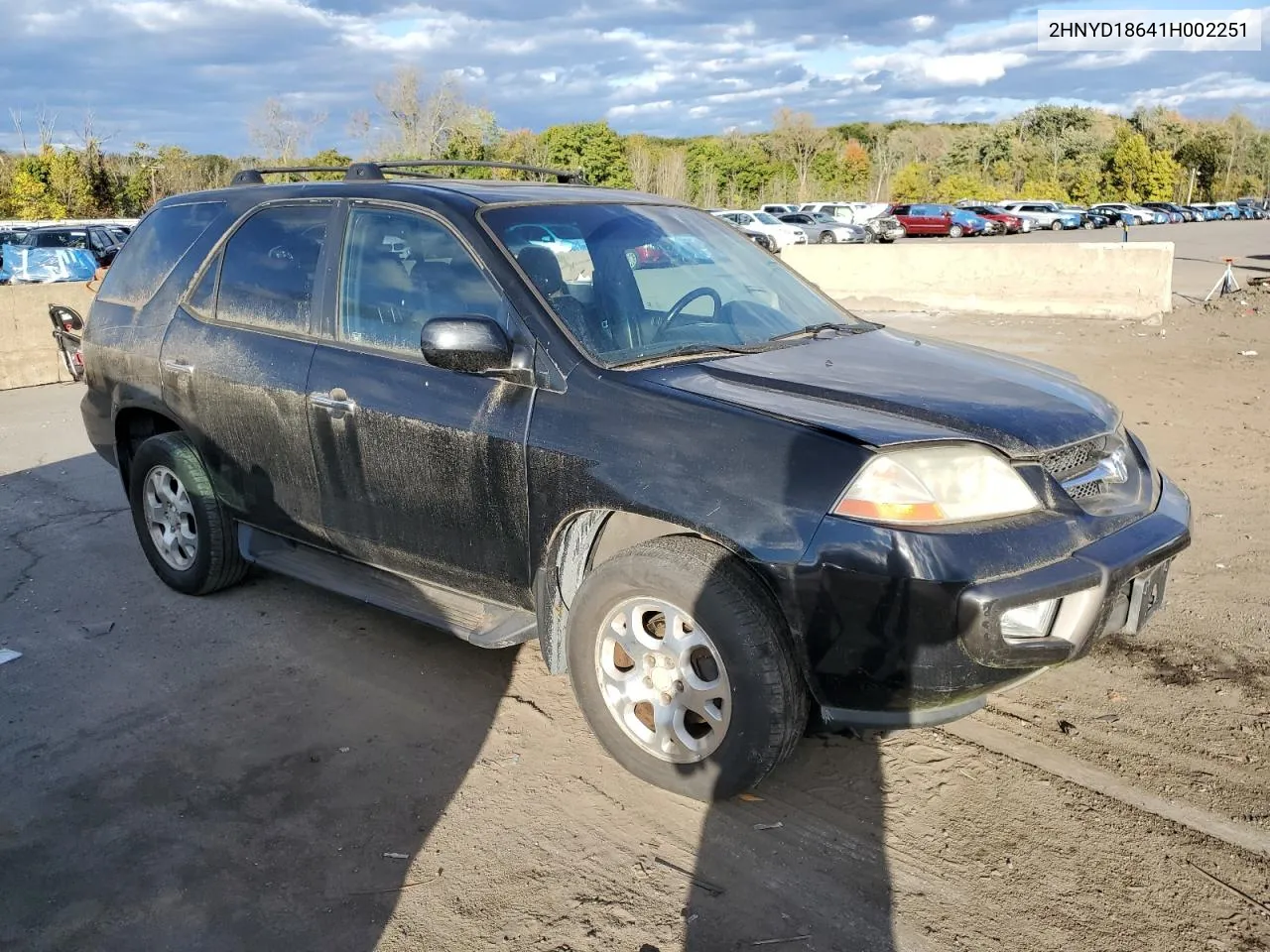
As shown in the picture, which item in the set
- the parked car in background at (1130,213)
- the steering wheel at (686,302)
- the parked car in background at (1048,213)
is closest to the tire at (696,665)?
the steering wheel at (686,302)

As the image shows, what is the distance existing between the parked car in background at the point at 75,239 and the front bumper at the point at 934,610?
69.2 feet

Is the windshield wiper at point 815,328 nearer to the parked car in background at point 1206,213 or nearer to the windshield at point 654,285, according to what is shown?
the windshield at point 654,285

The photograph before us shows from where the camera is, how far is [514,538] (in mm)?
3527

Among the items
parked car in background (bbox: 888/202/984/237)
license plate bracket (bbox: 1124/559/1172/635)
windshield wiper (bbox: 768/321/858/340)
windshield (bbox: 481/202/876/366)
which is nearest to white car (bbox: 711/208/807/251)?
parked car in background (bbox: 888/202/984/237)

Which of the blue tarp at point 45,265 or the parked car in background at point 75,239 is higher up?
the parked car in background at point 75,239

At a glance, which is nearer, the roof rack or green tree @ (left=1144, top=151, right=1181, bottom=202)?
the roof rack

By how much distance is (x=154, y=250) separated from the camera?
16.6 feet

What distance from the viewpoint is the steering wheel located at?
3.73m

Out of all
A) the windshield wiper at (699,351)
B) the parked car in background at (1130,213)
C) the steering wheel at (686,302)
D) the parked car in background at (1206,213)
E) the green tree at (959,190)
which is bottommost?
the windshield wiper at (699,351)

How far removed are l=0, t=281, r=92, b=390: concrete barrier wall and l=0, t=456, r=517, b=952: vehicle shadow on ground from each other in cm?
761

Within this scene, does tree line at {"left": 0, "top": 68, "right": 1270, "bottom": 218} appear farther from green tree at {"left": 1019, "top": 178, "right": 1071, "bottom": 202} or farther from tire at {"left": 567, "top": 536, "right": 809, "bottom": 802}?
tire at {"left": 567, "top": 536, "right": 809, "bottom": 802}

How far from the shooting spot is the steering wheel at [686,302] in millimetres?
3730

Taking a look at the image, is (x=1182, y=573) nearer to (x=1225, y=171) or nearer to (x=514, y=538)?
(x=514, y=538)

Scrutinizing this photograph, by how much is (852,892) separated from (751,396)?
143 cm
